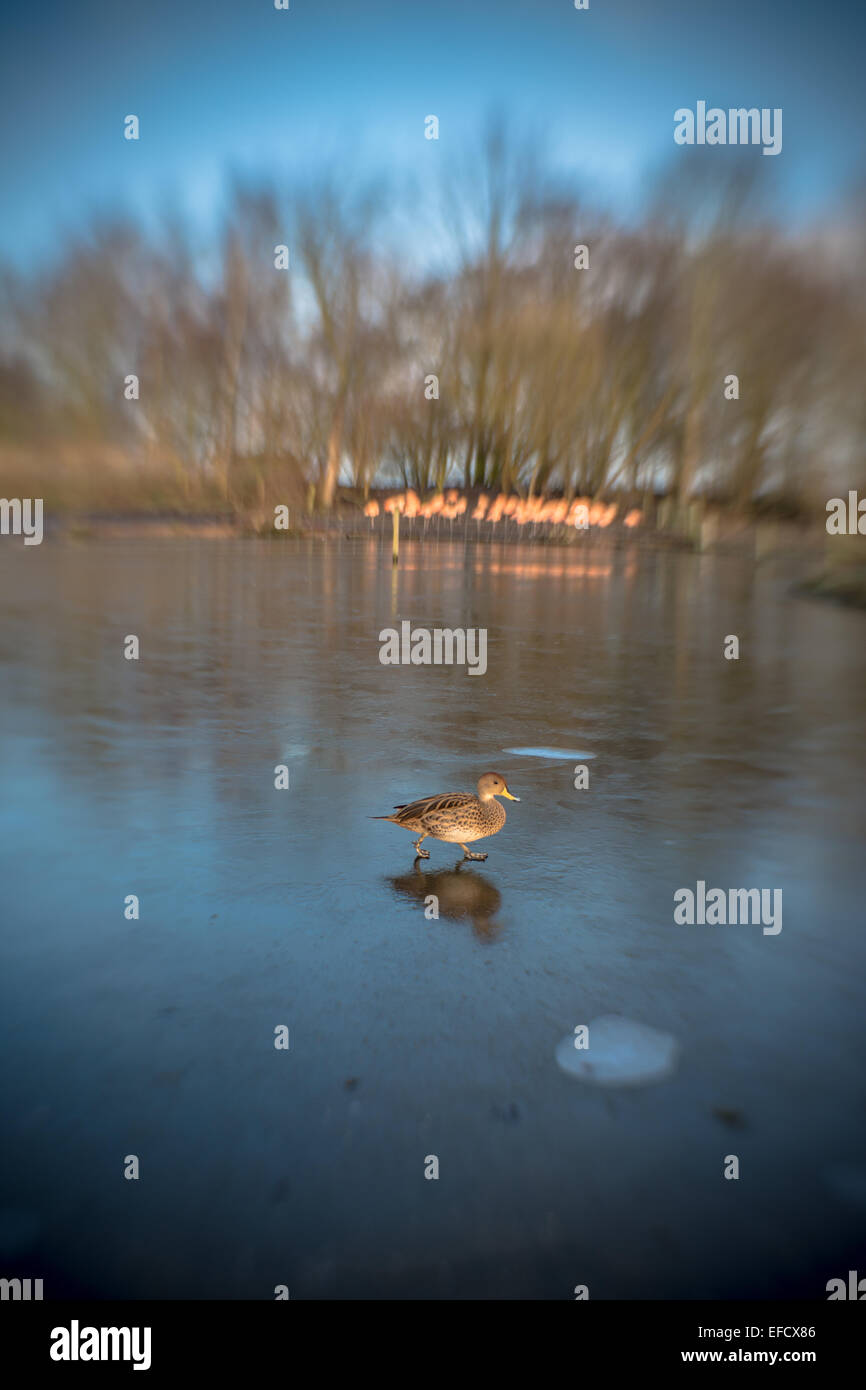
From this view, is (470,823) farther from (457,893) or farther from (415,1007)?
(415,1007)

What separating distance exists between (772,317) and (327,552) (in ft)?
53.8

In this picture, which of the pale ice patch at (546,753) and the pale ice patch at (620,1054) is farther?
the pale ice patch at (546,753)

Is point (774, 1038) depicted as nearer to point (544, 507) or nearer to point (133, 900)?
point (133, 900)

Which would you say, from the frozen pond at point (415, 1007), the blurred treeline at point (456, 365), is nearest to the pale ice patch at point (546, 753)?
the frozen pond at point (415, 1007)

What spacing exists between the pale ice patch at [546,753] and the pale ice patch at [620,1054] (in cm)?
278

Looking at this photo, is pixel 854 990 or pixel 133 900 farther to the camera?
pixel 133 900

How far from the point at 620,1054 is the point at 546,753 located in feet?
9.91

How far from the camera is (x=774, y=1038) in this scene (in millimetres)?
2410

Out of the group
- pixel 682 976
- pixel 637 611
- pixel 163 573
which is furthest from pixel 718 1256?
pixel 163 573

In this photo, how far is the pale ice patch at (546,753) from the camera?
17.1 ft

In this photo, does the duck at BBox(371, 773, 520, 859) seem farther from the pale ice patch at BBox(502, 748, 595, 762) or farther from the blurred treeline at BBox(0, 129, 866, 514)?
the blurred treeline at BBox(0, 129, 866, 514)

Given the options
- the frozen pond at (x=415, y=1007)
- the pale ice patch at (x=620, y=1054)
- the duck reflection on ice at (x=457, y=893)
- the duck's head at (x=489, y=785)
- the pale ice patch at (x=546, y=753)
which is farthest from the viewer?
the pale ice patch at (x=546, y=753)

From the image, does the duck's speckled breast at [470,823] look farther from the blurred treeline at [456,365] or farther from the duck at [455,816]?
the blurred treeline at [456,365]

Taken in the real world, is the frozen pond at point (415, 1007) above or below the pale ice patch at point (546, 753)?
below
